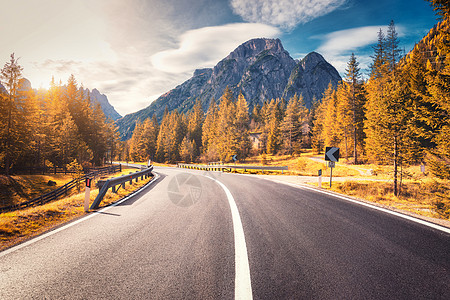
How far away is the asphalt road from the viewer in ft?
7.05

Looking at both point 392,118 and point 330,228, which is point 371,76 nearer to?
point 392,118

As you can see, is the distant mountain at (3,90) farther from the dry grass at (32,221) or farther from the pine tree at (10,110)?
the dry grass at (32,221)

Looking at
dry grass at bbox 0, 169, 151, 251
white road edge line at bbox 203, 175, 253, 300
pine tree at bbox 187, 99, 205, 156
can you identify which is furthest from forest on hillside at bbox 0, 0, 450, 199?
dry grass at bbox 0, 169, 151, 251

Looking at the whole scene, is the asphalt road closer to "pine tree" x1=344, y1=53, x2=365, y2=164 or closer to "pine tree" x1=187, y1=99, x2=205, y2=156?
"pine tree" x1=344, y1=53, x2=365, y2=164

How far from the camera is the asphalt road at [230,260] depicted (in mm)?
2148

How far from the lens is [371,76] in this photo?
117 ft

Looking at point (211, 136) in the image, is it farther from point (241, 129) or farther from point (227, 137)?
point (241, 129)

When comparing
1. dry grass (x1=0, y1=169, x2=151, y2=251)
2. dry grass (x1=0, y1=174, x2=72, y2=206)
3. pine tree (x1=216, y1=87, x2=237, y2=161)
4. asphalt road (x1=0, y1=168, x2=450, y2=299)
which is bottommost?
dry grass (x1=0, y1=174, x2=72, y2=206)

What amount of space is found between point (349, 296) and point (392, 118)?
15307 mm

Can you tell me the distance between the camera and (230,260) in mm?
2801

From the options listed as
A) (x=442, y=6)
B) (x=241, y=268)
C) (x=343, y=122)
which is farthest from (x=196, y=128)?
(x=241, y=268)

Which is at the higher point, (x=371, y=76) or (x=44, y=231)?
(x=371, y=76)

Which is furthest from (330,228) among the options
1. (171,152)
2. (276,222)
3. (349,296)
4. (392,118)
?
(171,152)

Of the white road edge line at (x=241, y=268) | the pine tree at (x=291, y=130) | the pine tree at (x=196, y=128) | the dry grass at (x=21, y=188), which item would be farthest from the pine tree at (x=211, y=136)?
the white road edge line at (x=241, y=268)
